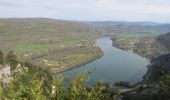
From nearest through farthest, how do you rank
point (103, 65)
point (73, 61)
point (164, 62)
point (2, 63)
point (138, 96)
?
point (138, 96), point (2, 63), point (164, 62), point (103, 65), point (73, 61)

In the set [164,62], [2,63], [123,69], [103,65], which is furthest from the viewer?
[103,65]

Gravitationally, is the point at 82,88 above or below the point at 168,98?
above

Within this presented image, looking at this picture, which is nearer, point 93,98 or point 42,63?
point 93,98

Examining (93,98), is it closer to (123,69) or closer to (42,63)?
(123,69)

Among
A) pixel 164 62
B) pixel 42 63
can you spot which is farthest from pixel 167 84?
pixel 42 63

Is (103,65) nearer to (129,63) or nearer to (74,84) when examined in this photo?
(129,63)

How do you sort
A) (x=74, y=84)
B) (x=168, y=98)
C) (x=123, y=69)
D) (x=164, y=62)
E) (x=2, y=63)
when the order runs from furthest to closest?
(x=123, y=69)
(x=164, y=62)
(x=2, y=63)
(x=168, y=98)
(x=74, y=84)

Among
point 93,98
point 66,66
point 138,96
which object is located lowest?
point 66,66

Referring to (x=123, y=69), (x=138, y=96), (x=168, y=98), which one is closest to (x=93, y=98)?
(x=168, y=98)

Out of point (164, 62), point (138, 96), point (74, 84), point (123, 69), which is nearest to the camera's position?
point (74, 84)
